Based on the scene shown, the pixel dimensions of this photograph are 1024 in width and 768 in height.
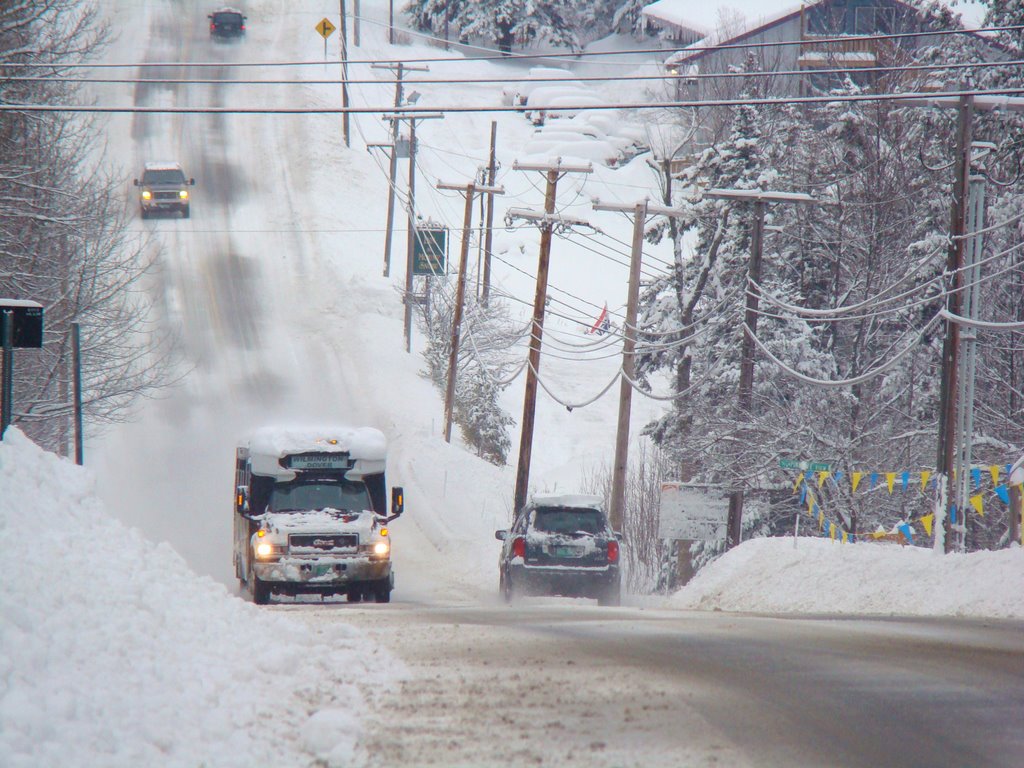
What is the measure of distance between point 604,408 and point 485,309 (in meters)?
7.99

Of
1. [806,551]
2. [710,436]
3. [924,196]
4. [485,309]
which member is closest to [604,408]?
[485,309]

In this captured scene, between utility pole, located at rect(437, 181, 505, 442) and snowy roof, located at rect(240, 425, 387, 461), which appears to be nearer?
snowy roof, located at rect(240, 425, 387, 461)

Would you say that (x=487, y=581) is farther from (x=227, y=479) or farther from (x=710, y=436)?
(x=227, y=479)

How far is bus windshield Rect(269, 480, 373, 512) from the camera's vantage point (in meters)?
19.6

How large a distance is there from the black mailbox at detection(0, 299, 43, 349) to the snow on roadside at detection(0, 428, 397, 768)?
355cm

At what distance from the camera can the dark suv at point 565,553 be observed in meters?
20.4

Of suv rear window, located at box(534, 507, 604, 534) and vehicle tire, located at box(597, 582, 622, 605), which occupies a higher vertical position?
suv rear window, located at box(534, 507, 604, 534)

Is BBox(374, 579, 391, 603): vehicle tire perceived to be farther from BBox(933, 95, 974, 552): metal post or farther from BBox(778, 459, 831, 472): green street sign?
BBox(933, 95, 974, 552): metal post

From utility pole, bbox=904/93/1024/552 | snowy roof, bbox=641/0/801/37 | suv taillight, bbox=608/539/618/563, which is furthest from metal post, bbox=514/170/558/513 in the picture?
snowy roof, bbox=641/0/801/37

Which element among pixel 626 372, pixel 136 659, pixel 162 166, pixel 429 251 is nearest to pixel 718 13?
pixel 162 166

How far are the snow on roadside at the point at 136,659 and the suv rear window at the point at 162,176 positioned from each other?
47.0m

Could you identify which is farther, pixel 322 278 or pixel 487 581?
pixel 322 278

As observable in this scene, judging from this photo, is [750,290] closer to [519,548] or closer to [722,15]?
[519,548]

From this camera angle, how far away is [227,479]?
36.6 m
